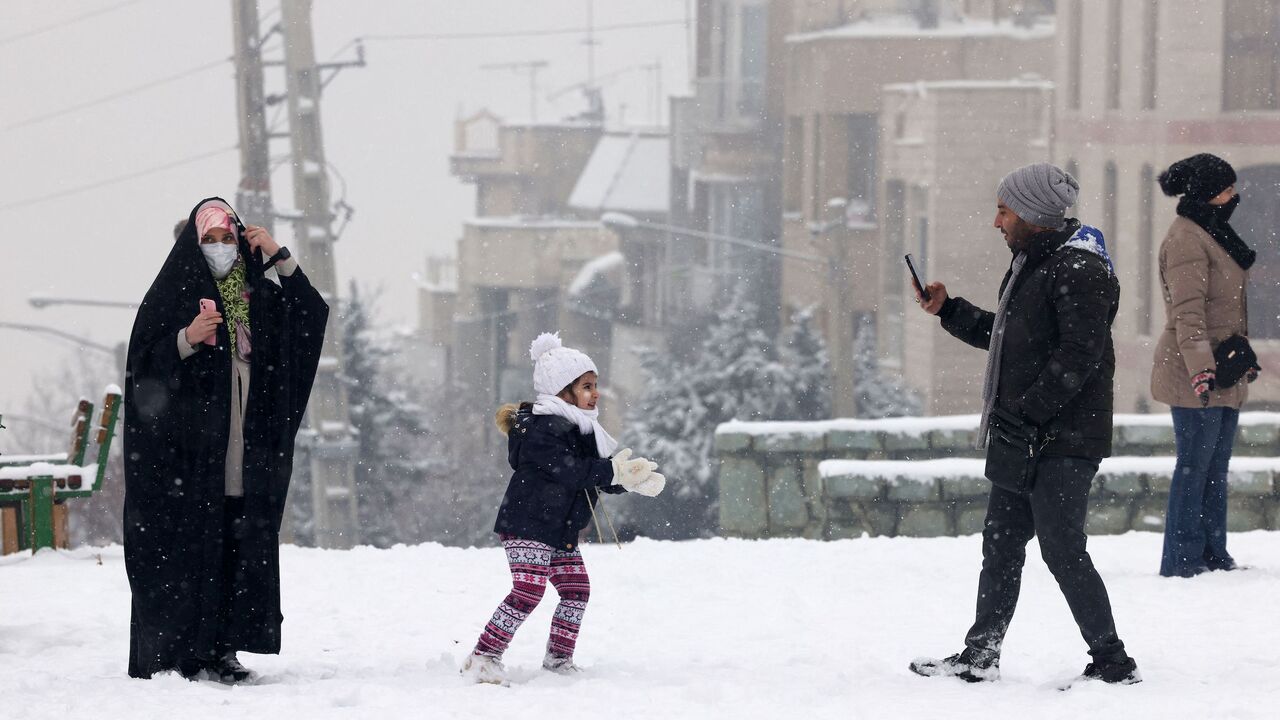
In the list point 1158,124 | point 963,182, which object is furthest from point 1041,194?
point 963,182

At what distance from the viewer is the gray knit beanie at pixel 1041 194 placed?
566 centimetres

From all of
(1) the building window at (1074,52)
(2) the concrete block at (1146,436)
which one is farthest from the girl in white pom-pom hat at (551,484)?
(1) the building window at (1074,52)

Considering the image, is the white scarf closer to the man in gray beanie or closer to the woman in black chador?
the woman in black chador

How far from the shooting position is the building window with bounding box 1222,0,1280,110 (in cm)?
2895

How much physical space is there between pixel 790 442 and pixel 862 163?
3179 cm

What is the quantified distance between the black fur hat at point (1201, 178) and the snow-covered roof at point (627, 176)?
51.3 m

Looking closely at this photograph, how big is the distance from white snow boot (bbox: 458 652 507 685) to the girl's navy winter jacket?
437 millimetres

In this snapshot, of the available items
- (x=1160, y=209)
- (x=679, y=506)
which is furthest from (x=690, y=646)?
(x=679, y=506)

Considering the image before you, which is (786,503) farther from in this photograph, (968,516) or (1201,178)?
(1201,178)

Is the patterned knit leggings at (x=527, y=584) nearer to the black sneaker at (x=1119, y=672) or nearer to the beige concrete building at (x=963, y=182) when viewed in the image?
the black sneaker at (x=1119, y=672)

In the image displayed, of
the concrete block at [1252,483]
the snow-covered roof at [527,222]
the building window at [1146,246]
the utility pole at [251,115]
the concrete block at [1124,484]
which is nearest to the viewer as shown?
the concrete block at [1252,483]

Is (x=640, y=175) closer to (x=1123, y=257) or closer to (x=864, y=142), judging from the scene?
(x=864, y=142)

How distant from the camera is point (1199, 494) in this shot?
7.84 meters

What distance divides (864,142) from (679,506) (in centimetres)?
1192
